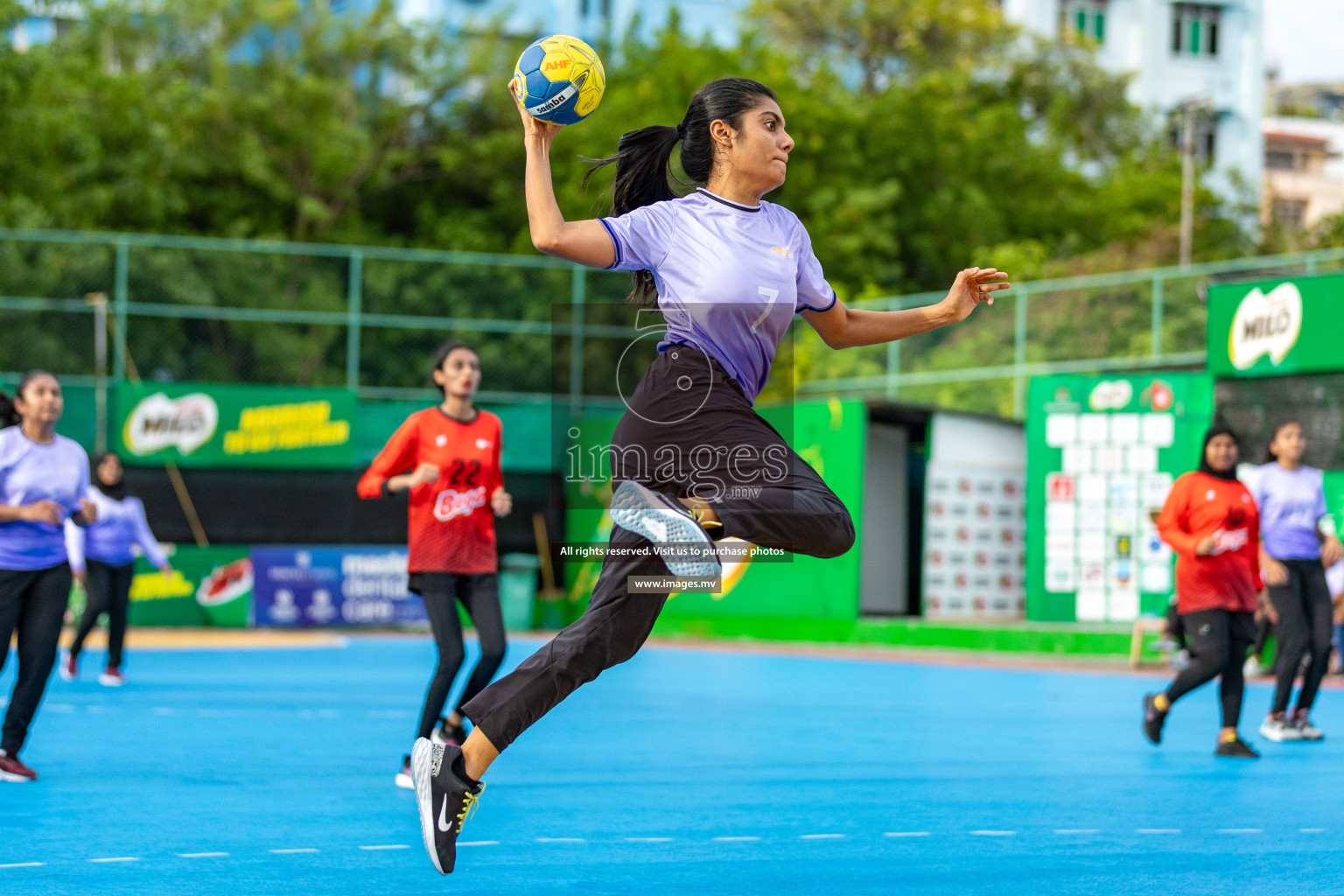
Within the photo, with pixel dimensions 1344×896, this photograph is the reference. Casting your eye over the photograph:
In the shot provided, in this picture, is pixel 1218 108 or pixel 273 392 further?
pixel 1218 108

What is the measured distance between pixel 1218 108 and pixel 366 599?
150 feet

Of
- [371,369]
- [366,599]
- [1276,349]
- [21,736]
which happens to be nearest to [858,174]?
[371,369]

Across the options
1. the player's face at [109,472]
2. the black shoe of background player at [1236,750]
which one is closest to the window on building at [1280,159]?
the player's face at [109,472]

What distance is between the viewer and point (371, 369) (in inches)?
1079

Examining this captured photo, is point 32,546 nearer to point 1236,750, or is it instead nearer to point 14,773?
point 14,773

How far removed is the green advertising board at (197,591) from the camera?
23750 millimetres

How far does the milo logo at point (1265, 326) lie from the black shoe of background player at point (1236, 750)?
9050 millimetres

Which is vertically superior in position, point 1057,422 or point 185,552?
point 1057,422

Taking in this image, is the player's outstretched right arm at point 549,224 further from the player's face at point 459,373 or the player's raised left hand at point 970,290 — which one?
the player's face at point 459,373

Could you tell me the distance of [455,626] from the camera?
26.5ft

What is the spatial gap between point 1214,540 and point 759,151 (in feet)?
18.5

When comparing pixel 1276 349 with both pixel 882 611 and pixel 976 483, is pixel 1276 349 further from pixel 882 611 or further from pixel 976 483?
pixel 882 611

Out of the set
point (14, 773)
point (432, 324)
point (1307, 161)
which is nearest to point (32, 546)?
point (14, 773)

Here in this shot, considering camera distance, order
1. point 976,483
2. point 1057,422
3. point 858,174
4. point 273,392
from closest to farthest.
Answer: point 1057,422 → point 976,483 → point 273,392 → point 858,174
